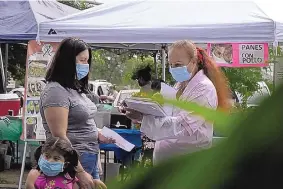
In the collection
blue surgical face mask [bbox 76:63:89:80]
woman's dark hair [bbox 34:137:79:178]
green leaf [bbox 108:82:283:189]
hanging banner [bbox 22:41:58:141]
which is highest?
→ green leaf [bbox 108:82:283:189]

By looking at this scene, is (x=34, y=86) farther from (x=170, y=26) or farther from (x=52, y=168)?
(x=52, y=168)

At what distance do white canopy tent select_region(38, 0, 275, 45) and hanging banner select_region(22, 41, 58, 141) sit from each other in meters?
0.17

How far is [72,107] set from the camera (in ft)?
10.6

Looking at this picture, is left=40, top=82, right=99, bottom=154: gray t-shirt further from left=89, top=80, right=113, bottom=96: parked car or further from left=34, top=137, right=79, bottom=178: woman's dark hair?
left=89, top=80, right=113, bottom=96: parked car

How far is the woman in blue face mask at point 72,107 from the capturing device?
314 centimetres

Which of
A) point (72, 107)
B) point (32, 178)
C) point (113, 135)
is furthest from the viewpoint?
point (113, 135)

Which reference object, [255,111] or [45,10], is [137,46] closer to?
[45,10]

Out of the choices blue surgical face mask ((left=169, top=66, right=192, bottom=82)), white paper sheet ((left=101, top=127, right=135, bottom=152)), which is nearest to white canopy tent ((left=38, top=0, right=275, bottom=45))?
white paper sheet ((left=101, top=127, right=135, bottom=152))

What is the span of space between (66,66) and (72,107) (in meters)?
0.28

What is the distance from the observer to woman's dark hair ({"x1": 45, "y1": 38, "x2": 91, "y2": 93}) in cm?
330

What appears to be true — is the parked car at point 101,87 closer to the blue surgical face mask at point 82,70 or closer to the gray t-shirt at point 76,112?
the blue surgical face mask at point 82,70

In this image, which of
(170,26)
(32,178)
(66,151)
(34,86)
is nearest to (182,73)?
(66,151)

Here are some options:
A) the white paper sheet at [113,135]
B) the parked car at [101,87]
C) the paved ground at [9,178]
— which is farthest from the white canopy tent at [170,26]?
the parked car at [101,87]

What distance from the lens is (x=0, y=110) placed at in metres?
8.80
